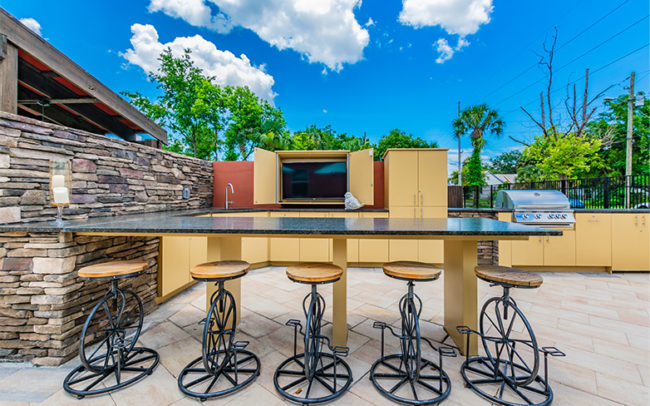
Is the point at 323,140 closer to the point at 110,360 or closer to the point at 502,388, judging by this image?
the point at 110,360

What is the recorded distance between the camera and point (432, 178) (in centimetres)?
383

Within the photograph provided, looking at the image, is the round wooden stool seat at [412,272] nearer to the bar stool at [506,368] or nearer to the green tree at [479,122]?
the bar stool at [506,368]

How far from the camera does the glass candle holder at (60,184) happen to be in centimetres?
162

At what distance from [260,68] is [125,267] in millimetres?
16537

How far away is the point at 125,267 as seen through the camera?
1454mm

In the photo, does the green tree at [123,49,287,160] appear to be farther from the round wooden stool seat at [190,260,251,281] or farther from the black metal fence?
the round wooden stool seat at [190,260,251,281]

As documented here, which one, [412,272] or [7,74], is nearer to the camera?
[412,272]

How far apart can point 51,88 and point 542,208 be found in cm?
670

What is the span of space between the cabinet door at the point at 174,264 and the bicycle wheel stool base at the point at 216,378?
47.5 inches

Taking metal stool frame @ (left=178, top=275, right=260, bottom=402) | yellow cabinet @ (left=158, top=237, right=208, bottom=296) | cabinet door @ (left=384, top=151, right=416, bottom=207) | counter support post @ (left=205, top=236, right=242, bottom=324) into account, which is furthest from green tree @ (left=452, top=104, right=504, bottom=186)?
metal stool frame @ (left=178, top=275, right=260, bottom=402)

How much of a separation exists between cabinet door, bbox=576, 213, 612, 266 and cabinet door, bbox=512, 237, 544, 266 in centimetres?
52

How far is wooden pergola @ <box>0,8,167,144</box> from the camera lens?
1983 millimetres

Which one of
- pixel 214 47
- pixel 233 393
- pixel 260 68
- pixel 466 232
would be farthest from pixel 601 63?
pixel 214 47

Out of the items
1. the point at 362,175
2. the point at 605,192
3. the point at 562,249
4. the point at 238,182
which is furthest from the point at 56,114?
the point at 605,192
